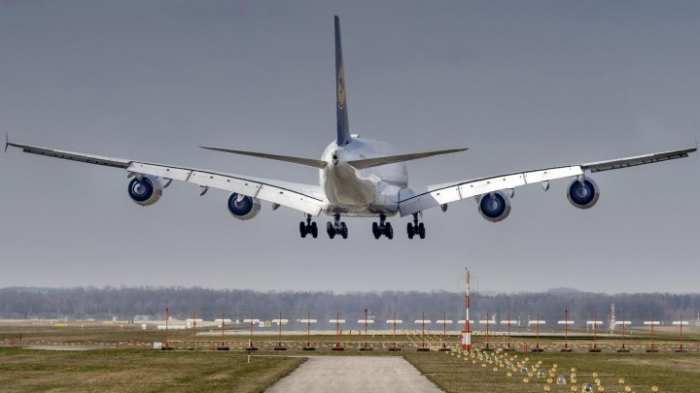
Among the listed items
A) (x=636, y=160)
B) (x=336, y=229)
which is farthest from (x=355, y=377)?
(x=636, y=160)

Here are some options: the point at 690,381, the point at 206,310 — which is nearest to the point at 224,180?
the point at 690,381

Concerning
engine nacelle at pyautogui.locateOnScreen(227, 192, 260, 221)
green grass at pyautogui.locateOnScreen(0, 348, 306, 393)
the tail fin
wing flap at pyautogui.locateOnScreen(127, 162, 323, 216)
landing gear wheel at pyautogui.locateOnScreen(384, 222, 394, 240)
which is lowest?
green grass at pyautogui.locateOnScreen(0, 348, 306, 393)

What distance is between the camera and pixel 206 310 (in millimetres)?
172750

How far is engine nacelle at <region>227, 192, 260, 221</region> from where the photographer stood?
6081cm

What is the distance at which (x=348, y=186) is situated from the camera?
55.3m

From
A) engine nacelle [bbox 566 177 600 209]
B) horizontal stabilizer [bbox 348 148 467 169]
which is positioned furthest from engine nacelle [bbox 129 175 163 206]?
engine nacelle [bbox 566 177 600 209]

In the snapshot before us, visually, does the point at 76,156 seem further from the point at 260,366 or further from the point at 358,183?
the point at 260,366

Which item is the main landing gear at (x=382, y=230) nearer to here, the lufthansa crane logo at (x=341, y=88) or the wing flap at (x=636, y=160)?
the lufthansa crane logo at (x=341, y=88)

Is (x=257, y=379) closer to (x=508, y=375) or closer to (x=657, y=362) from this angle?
(x=508, y=375)

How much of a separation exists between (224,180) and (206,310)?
387 ft

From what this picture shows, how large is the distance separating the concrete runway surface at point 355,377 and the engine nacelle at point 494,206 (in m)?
10.2

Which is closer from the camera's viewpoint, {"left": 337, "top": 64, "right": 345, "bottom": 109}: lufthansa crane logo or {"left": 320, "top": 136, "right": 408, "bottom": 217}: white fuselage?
{"left": 320, "top": 136, "right": 408, "bottom": 217}: white fuselage

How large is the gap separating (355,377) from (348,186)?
1072 centimetres

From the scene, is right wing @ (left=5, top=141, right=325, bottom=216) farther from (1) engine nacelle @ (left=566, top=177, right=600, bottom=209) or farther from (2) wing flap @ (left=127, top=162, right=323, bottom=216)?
(1) engine nacelle @ (left=566, top=177, right=600, bottom=209)
